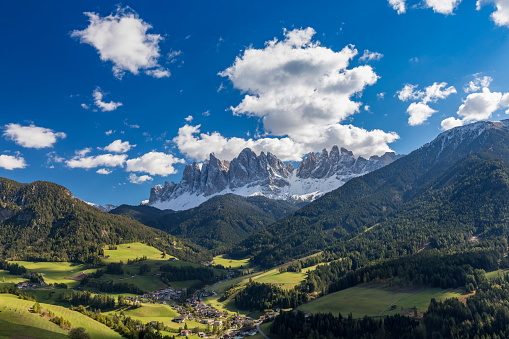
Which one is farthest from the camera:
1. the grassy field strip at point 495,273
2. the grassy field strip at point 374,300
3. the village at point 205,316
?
the grassy field strip at point 495,273

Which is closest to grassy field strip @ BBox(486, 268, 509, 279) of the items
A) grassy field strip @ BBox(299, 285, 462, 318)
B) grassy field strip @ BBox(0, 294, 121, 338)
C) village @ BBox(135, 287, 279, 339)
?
grassy field strip @ BBox(299, 285, 462, 318)

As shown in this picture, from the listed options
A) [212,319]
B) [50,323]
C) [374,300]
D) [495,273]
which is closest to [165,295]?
[212,319]

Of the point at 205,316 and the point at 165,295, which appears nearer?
the point at 205,316

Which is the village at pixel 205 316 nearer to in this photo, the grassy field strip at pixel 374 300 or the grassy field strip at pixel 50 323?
the grassy field strip at pixel 374 300

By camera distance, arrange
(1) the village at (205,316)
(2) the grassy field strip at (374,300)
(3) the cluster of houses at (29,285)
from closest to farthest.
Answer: (2) the grassy field strip at (374,300), (1) the village at (205,316), (3) the cluster of houses at (29,285)

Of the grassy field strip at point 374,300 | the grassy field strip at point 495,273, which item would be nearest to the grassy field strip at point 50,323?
the grassy field strip at point 374,300

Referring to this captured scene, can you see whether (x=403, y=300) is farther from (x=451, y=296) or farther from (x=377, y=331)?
(x=377, y=331)

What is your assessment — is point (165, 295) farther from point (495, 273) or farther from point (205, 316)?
point (495, 273)

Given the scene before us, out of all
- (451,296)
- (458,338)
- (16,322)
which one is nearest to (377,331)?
(458,338)
